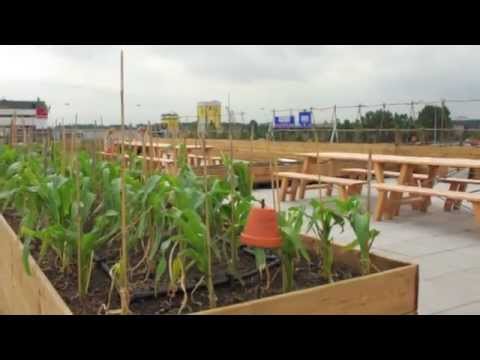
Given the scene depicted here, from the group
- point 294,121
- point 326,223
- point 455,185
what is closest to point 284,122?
point 294,121

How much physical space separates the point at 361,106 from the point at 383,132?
0.97 metres

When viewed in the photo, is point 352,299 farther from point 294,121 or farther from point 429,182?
point 294,121

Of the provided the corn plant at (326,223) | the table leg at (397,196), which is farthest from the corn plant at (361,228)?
the table leg at (397,196)

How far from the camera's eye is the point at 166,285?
182 cm

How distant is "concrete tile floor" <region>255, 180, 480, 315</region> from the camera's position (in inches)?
90.6

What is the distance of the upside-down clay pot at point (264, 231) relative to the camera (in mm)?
1595

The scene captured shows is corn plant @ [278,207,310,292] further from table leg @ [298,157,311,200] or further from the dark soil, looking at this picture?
table leg @ [298,157,311,200]

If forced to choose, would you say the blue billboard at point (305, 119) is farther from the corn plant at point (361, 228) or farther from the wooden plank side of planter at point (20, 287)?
the corn plant at point (361, 228)

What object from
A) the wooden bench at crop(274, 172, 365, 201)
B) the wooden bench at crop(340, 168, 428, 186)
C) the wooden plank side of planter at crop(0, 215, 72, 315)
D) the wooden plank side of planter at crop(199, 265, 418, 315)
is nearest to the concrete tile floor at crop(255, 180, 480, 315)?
the wooden bench at crop(274, 172, 365, 201)

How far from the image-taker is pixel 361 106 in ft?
39.3

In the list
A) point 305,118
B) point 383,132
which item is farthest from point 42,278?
point 305,118

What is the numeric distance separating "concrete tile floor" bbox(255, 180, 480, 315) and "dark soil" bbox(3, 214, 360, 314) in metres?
0.66

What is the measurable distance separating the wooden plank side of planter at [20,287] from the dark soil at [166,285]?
0.32 ft
